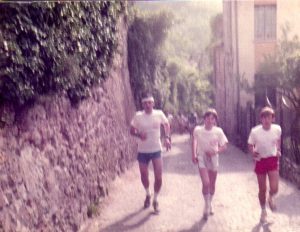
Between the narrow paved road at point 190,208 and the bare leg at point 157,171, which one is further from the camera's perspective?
the bare leg at point 157,171

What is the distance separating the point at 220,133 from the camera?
19.9ft

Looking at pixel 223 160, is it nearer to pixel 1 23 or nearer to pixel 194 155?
pixel 194 155

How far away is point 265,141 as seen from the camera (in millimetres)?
5750

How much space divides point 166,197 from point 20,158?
3561 mm

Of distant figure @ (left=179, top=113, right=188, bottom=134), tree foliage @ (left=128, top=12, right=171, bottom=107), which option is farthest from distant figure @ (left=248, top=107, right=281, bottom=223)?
distant figure @ (left=179, top=113, right=188, bottom=134)

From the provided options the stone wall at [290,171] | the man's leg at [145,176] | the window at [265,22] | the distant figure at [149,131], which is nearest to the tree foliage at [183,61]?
the window at [265,22]

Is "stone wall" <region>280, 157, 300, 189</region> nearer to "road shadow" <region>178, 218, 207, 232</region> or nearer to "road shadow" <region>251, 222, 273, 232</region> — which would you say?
"road shadow" <region>251, 222, 273, 232</region>

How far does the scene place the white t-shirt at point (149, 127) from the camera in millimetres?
6301

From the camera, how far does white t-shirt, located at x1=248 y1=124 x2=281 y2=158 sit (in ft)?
18.9

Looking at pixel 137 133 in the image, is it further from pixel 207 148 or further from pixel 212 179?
pixel 212 179

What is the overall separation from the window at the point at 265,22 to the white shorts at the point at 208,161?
11867 millimetres

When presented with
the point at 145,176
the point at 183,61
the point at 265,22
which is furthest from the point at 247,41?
the point at 145,176

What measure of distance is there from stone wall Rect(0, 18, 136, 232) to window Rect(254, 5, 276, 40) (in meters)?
9.91

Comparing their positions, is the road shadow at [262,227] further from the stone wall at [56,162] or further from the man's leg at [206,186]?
the stone wall at [56,162]
